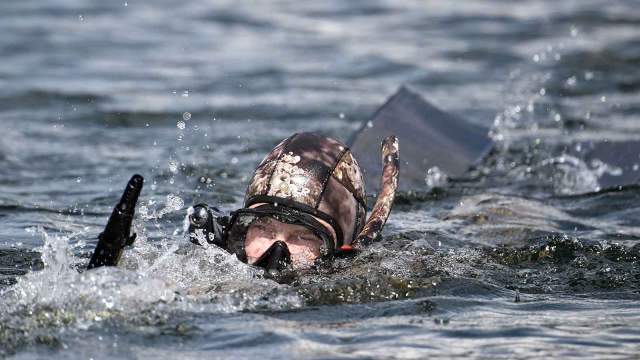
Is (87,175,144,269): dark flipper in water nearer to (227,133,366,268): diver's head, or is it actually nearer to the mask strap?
(227,133,366,268): diver's head

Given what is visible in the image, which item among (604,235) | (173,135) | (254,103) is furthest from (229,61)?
(604,235)

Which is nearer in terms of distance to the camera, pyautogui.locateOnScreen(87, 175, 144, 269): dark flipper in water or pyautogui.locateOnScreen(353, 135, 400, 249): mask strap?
pyautogui.locateOnScreen(87, 175, 144, 269): dark flipper in water

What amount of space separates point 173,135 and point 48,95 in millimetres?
2298

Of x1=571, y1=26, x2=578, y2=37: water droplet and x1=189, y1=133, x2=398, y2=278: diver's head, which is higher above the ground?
x1=571, y1=26, x2=578, y2=37: water droplet

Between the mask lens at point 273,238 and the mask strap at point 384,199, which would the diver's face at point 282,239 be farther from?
the mask strap at point 384,199

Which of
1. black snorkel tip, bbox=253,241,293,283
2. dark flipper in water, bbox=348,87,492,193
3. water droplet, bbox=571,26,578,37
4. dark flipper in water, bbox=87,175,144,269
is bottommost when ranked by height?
black snorkel tip, bbox=253,241,293,283

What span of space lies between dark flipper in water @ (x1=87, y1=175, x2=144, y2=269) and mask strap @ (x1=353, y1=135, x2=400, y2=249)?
121cm

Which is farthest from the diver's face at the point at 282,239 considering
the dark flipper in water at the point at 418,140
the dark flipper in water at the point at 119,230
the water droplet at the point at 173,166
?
the water droplet at the point at 173,166

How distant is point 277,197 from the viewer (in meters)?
5.67

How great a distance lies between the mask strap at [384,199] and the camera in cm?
569

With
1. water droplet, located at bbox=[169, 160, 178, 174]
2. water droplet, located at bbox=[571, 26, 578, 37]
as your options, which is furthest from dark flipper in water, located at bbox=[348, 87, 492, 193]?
water droplet, located at bbox=[571, 26, 578, 37]

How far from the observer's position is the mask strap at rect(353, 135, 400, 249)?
18.7ft

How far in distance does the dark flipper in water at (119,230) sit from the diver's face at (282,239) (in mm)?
770

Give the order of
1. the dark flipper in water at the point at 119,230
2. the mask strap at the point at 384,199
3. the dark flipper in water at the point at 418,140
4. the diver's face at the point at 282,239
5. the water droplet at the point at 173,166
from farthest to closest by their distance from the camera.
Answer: the water droplet at the point at 173,166 < the dark flipper in water at the point at 418,140 < the mask strap at the point at 384,199 < the diver's face at the point at 282,239 < the dark flipper in water at the point at 119,230
